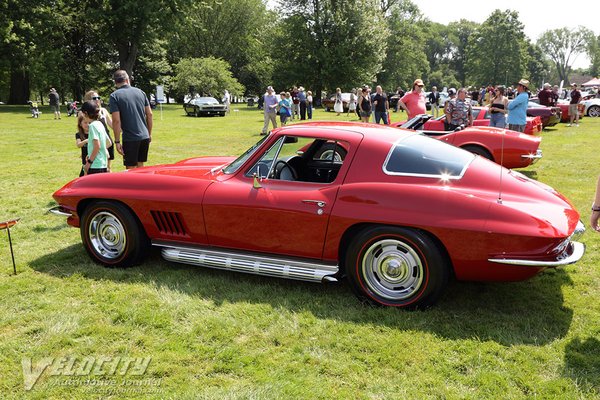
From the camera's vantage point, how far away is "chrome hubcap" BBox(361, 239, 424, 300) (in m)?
3.72

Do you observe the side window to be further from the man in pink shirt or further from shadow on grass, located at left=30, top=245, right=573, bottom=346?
the man in pink shirt

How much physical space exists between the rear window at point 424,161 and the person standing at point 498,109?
7.14 m

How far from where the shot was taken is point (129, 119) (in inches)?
257

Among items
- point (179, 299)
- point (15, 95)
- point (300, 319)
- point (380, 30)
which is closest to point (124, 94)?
point (179, 299)

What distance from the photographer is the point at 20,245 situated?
5664 millimetres

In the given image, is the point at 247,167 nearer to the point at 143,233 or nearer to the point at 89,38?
the point at 143,233

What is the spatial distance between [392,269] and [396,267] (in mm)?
36

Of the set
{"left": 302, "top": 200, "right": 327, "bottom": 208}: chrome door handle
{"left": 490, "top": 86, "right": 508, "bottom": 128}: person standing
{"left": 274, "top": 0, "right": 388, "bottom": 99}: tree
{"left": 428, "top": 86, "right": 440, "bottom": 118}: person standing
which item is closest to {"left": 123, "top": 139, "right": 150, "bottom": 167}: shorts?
{"left": 302, "top": 200, "right": 327, "bottom": 208}: chrome door handle

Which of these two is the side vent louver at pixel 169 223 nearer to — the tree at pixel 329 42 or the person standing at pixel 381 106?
the person standing at pixel 381 106

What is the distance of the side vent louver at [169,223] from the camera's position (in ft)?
14.8

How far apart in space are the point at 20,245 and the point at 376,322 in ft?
14.2

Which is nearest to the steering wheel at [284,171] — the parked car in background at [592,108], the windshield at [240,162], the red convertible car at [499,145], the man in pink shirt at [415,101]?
the windshield at [240,162]

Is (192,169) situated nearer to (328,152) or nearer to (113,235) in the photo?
(113,235)

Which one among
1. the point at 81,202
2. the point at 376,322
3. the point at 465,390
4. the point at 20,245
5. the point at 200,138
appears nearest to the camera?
the point at 465,390
